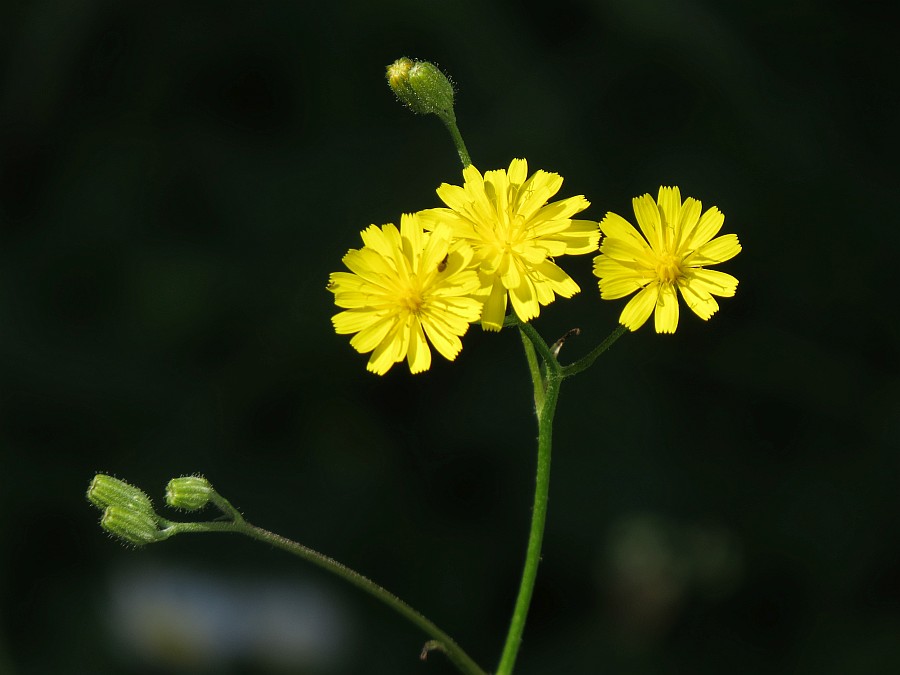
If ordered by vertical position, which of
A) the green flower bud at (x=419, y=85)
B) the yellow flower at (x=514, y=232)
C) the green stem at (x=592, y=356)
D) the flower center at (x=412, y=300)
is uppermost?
the green flower bud at (x=419, y=85)

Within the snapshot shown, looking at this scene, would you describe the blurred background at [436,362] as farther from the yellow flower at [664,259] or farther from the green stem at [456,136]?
the yellow flower at [664,259]

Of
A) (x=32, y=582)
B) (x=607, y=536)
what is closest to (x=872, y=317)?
(x=607, y=536)

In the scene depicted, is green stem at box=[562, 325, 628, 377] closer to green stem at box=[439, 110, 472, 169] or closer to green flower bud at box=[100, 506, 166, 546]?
green stem at box=[439, 110, 472, 169]

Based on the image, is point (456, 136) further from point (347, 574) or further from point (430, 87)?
point (347, 574)

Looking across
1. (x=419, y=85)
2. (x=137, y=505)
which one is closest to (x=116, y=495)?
(x=137, y=505)

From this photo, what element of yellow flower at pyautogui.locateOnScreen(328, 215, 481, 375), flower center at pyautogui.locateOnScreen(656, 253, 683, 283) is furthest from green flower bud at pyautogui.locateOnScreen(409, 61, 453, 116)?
→ flower center at pyautogui.locateOnScreen(656, 253, 683, 283)

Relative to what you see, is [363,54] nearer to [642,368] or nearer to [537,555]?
[642,368]

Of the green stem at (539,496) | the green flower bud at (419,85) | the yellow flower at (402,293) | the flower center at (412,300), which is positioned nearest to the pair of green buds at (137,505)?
the yellow flower at (402,293)
